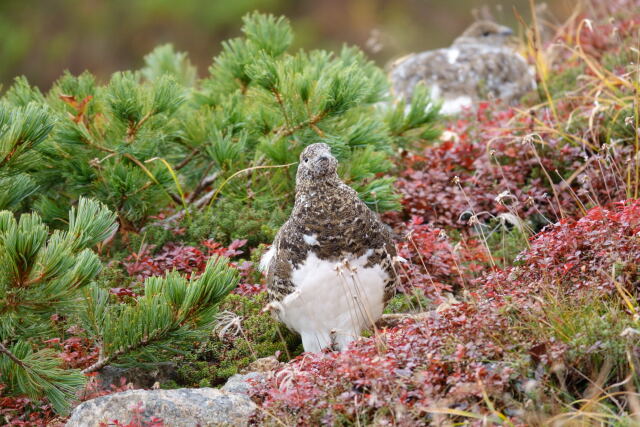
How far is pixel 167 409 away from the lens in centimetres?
293

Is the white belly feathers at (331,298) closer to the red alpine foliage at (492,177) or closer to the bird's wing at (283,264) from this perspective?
the bird's wing at (283,264)

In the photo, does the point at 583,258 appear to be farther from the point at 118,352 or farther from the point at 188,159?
the point at 188,159

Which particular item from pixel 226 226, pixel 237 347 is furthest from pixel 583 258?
pixel 226 226

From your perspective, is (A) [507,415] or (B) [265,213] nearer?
(A) [507,415]

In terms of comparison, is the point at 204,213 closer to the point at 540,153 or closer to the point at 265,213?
the point at 265,213

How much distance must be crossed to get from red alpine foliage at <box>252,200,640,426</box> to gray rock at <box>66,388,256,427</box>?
0.35 feet

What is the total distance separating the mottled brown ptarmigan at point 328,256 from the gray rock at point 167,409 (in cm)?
53

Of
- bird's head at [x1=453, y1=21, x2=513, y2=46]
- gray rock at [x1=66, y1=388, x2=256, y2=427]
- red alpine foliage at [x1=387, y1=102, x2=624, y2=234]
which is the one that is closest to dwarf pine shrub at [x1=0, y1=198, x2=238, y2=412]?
gray rock at [x1=66, y1=388, x2=256, y2=427]

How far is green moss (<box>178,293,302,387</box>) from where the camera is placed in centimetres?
373

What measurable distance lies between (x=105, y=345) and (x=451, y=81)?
4115mm

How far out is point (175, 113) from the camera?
4609 millimetres

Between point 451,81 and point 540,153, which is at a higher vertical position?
point 451,81

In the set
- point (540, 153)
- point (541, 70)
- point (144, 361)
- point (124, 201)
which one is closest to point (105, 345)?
point (144, 361)

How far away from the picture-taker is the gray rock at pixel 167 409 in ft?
9.54
